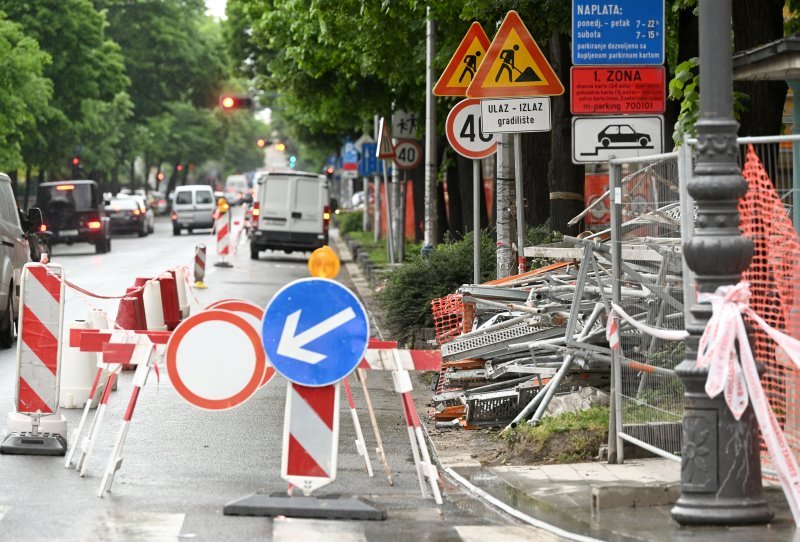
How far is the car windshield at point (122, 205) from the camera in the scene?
56781mm

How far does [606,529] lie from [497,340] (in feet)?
14.6

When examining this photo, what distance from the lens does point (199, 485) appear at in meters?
8.95

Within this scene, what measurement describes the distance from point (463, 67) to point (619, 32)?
13.7 feet

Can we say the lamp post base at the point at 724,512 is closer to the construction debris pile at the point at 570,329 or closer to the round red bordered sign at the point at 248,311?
the construction debris pile at the point at 570,329

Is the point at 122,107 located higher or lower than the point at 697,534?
higher

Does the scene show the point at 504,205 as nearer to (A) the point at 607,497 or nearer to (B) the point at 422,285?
(B) the point at 422,285

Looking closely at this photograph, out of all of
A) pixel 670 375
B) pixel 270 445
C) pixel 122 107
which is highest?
pixel 122 107

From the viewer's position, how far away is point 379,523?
7914 mm

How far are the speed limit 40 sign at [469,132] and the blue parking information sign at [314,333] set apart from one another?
742 centimetres

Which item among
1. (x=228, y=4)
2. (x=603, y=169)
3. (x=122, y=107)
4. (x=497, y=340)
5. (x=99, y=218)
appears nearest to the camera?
(x=497, y=340)

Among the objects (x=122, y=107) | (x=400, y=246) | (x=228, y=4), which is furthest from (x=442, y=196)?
(x=122, y=107)

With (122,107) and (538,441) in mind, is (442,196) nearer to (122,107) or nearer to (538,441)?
(538,441)

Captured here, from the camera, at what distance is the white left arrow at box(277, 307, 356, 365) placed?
8.12 meters

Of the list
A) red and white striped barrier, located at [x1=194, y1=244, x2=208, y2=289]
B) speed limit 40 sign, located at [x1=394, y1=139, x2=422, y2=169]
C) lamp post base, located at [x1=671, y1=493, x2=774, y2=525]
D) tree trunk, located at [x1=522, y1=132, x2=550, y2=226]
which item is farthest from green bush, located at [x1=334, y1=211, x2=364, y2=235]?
lamp post base, located at [x1=671, y1=493, x2=774, y2=525]
